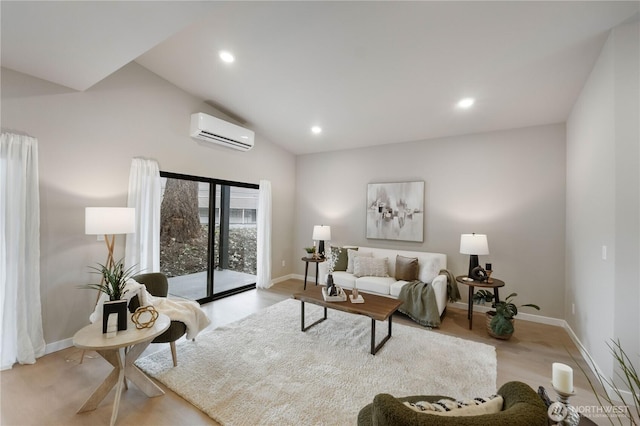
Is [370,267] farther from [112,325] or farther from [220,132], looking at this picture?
[112,325]

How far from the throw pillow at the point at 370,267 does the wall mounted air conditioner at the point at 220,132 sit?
2661mm

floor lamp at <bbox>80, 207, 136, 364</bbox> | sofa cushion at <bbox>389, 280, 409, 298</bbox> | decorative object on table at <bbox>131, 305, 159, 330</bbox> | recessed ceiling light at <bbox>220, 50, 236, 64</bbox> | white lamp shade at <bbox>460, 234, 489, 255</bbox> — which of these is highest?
recessed ceiling light at <bbox>220, 50, 236, 64</bbox>

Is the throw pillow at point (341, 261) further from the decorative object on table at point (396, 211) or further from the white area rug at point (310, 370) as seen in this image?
the white area rug at point (310, 370)

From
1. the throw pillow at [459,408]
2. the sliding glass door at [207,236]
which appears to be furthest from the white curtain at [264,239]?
the throw pillow at [459,408]

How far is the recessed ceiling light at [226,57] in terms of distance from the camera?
296 centimetres

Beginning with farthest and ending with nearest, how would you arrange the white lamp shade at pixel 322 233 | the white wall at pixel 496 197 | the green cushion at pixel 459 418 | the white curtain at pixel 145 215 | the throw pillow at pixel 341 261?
the white lamp shade at pixel 322 233
the throw pillow at pixel 341 261
the white wall at pixel 496 197
the white curtain at pixel 145 215
the green cushion at pixel 459 418

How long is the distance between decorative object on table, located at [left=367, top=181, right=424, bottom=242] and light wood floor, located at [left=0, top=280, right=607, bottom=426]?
1.52m

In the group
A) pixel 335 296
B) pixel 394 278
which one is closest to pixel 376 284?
pixel 394 278

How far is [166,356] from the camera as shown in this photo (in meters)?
2.61

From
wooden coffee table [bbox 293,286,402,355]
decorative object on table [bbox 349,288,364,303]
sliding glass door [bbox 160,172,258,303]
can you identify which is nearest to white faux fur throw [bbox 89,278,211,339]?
wooden coffee table [bbox 293,286,402,355]

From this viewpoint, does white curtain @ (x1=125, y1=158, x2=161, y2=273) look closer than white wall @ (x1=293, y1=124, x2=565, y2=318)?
Yes

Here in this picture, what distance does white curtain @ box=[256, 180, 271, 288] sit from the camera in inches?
195

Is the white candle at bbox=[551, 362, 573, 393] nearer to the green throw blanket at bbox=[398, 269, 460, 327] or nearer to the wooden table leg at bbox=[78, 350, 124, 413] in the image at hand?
the green throw blanket at bbox=[398, 269, 460, 327]

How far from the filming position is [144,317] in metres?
2.17
